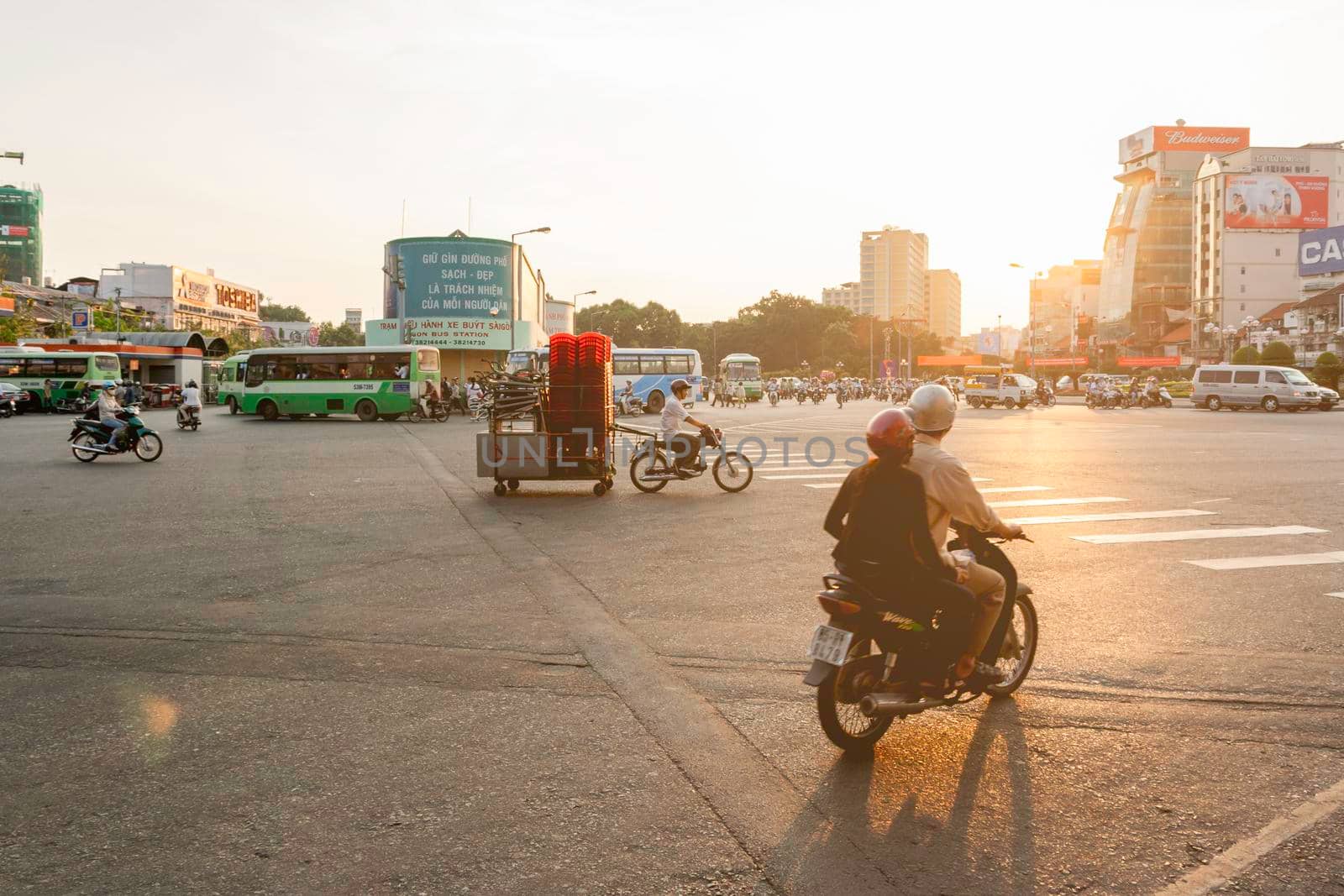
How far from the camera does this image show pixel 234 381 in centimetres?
4747

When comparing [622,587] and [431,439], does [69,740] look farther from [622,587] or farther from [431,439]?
[431,439]

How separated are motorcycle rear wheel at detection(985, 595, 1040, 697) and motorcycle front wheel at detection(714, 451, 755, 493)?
9.63 metres

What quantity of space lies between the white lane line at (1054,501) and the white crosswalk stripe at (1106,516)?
36.1 inches

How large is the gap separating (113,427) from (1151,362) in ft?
378

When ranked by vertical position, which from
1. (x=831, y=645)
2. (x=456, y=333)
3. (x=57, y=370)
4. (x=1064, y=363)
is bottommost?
(x=831, y=645)

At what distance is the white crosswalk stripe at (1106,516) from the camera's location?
11766 millimetres

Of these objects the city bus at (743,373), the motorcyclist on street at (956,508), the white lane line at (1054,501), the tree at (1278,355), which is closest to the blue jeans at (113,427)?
the white lane line at (1054,501)

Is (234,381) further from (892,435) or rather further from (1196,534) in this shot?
(892,435)

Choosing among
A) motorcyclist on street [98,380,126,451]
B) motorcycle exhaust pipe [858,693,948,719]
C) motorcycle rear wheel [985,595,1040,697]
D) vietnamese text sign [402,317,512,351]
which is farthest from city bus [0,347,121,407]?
motorcycle exhaust pipe [858,693,948,719]

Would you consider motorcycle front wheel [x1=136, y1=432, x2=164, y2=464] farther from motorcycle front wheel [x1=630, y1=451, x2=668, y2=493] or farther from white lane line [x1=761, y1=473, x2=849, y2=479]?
white lane line [x1=761, y1=473, x2=849, y2=479]

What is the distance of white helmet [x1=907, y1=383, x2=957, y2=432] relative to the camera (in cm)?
468

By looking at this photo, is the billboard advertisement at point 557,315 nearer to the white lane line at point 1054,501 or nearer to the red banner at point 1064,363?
the red banner at point 1064,363

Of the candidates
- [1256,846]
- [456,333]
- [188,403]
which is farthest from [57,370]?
[1256,846]

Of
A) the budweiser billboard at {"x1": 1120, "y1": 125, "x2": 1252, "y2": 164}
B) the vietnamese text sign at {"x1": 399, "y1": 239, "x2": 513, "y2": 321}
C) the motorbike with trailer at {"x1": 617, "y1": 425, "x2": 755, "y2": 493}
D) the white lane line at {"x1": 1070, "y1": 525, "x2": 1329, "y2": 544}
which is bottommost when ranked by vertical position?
the white lane line at {"x1": 1070, "y1": 525, "x2": 1329, "y2": 544}
